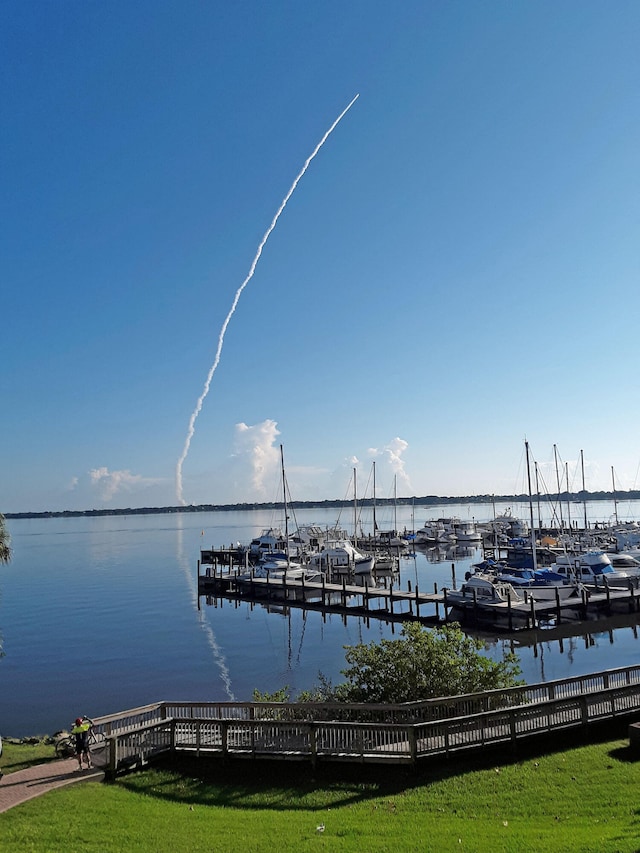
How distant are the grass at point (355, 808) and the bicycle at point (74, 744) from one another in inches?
135

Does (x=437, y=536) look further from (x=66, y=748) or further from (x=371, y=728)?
(x=371, y=728)

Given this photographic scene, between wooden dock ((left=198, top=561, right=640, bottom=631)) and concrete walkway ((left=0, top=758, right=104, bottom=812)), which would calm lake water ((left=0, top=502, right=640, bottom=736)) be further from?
concrete walkway ((left=0, top=758, right=104, bottom=812))

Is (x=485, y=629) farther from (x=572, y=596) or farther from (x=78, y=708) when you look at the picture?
(x=78, y=708)

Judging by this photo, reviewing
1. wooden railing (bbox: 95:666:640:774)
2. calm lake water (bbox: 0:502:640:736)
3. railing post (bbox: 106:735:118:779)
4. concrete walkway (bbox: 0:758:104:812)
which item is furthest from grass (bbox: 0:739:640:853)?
calm lake water (bbox: 0:502:640:736)

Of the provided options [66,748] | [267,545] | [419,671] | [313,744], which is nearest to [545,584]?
[419,671]

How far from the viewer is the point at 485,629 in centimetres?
4969

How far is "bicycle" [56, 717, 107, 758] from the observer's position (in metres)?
18.6

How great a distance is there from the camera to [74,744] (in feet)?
61.7

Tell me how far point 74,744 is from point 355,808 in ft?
32.2

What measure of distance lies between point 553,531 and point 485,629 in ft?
267

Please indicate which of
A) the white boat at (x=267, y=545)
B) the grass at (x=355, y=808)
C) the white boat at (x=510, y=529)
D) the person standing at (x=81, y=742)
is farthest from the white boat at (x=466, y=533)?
the person standing at (x=81, y=742)

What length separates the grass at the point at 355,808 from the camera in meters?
11.5

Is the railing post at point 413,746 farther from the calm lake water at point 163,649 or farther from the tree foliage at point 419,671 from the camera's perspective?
the calm lake water at point 163,649

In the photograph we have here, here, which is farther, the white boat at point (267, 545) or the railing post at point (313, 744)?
the white boat at point (267, 545)
